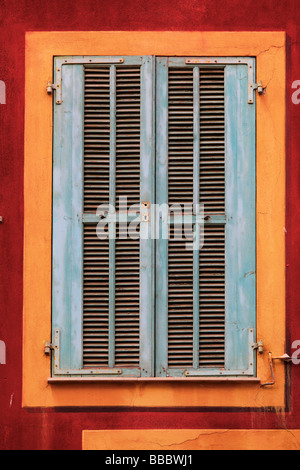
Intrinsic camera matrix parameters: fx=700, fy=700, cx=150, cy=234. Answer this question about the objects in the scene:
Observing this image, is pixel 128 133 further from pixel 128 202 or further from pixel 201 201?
pixel 201 201

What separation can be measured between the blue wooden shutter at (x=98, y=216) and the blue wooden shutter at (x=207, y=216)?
4.6 inches

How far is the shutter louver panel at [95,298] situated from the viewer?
493 centimetres

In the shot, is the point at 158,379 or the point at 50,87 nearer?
the point at 158,379

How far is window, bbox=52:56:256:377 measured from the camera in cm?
492

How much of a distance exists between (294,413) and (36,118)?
9.12ft

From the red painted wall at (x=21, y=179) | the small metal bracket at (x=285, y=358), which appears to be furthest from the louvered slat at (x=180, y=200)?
the small metal bracket at (x=285, y=358)

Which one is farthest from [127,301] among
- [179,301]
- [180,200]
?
[180,200]

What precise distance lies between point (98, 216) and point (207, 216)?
772 mm

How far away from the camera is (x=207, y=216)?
4961 millimetres

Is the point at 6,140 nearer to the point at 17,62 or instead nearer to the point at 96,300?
the point at 17,62

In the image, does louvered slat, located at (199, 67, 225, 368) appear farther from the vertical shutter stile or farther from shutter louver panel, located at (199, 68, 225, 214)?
the vertical shutter stile

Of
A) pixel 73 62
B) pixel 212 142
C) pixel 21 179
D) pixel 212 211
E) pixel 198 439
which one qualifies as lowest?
pixel 198 439

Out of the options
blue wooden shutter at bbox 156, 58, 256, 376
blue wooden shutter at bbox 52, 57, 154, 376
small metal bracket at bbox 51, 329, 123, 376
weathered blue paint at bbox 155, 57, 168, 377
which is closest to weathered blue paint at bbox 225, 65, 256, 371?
blue wooden shutter at bbox 156, 58, 256, 376
